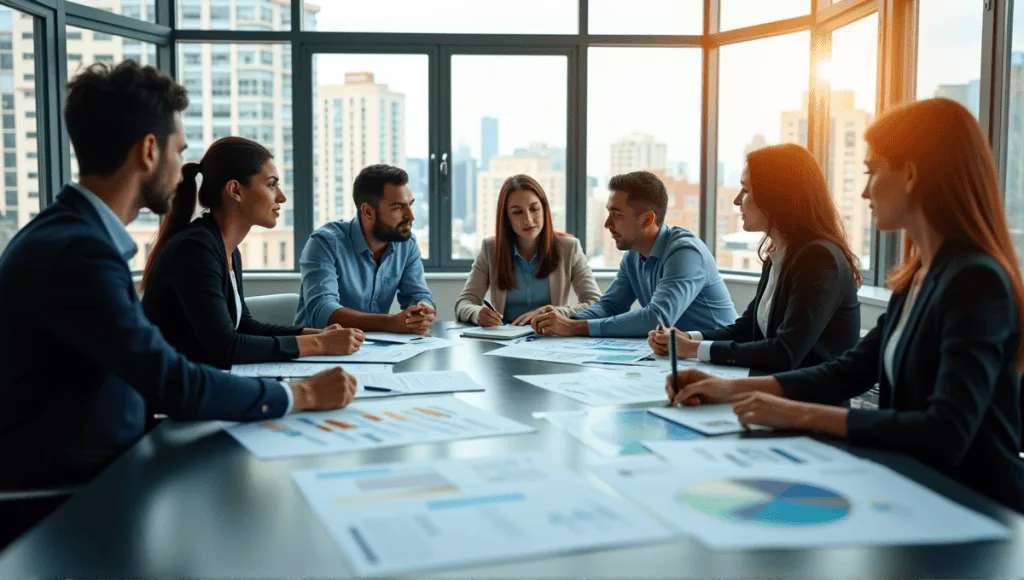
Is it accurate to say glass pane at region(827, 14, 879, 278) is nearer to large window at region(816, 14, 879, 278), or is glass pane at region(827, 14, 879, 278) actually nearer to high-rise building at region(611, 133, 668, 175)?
large window at region(816, 14, 879, 278)

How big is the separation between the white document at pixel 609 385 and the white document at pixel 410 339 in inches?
24.7

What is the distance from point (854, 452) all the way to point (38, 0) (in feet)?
15.7

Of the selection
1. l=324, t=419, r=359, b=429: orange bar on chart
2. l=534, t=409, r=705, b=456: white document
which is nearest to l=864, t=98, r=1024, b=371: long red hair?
l=534, t=409, r=705, b=456: white document

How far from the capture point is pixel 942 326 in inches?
57.3

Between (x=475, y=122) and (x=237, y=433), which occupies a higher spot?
(x=475, y=122)

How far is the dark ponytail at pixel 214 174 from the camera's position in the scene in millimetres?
2539

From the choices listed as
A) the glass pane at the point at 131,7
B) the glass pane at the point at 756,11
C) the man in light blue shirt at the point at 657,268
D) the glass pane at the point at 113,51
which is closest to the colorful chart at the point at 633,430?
the man in light blue shirt at the point at 657,268

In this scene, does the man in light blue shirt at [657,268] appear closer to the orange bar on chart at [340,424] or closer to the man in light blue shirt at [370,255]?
the man in light blue shirt at [370,255]

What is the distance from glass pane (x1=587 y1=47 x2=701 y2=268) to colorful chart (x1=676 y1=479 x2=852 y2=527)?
4.79 meters

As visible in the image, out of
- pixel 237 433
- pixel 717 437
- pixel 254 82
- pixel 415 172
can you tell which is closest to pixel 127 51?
pixel 254 82

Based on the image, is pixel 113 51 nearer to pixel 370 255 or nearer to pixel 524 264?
pixel 370 255

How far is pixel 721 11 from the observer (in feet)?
18.5

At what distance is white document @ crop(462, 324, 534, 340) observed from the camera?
113 inches

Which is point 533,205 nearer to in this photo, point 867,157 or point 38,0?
point 867,157
